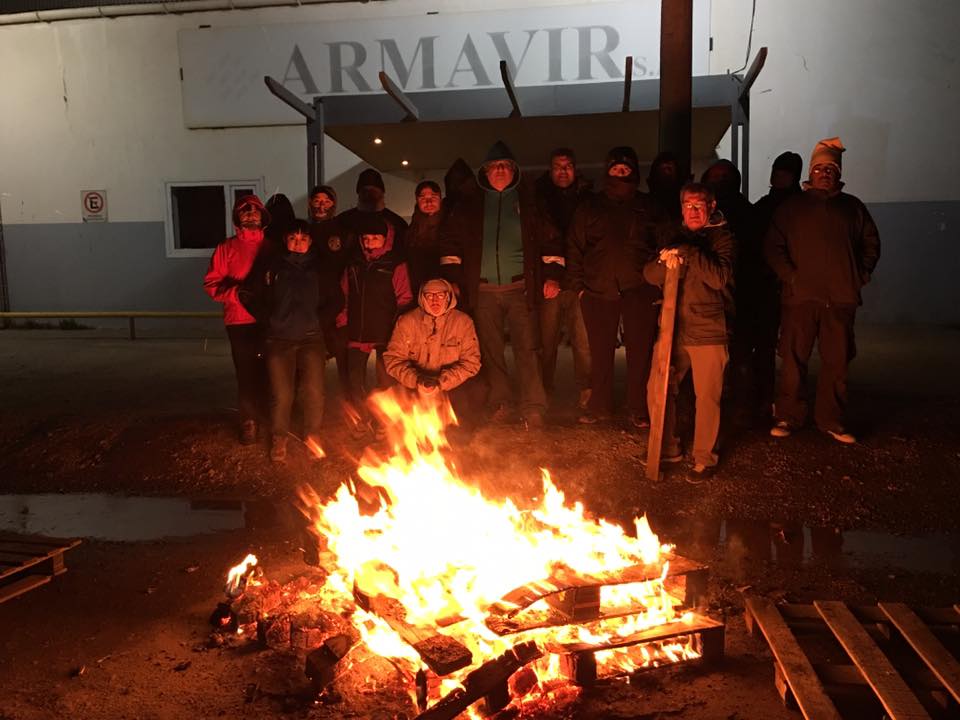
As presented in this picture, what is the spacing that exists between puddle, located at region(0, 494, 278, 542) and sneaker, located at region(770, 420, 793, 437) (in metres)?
3.97

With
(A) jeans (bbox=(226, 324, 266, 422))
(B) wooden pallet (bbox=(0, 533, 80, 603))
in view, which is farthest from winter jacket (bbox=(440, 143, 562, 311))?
(B) wooden pallet (bbox=(0, 533, 80, 603))

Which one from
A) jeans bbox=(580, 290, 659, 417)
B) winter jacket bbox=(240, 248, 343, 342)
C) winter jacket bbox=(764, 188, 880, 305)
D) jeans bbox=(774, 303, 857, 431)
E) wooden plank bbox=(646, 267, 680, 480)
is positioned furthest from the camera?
winter jacket bbox=(240, 248, 343, 342)

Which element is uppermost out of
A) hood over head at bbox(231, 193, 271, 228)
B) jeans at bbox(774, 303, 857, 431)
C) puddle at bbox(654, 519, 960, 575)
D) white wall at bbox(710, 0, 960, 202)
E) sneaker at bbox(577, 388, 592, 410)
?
white wall at bbox(710, 0, 960, 202)

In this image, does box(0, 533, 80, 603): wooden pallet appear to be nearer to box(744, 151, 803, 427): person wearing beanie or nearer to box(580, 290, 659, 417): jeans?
box(580, 290, 659, 417): jeans

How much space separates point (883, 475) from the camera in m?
5.85

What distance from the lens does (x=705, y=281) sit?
18.6 feet

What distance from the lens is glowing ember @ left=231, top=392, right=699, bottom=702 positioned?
3555mm

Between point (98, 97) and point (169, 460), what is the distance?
11.3 metres

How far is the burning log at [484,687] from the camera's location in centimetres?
306

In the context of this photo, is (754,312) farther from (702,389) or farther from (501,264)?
(501,264)

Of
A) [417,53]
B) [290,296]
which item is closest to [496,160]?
[290,296]

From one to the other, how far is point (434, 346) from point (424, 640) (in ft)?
10.3

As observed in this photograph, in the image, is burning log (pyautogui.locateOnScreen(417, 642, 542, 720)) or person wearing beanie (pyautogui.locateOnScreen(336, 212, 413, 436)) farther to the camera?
person wearing beanie (pyautogui.locateOnScreen(336, 212, 413, 436))

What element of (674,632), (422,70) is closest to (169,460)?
(674,632)
